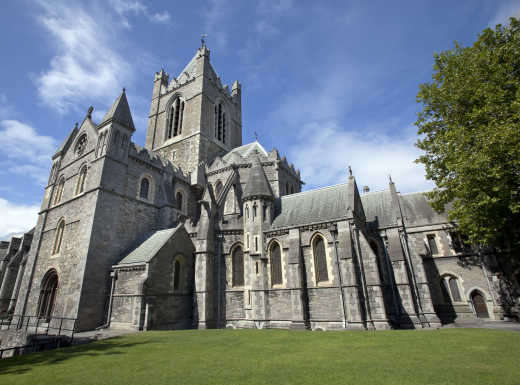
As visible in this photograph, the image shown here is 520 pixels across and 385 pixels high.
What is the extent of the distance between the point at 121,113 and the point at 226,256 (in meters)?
14.9

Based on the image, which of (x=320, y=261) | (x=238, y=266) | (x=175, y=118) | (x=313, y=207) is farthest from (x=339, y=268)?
(x=175, y=118)

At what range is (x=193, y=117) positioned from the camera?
34531 millimetres

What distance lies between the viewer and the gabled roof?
73.7 ft

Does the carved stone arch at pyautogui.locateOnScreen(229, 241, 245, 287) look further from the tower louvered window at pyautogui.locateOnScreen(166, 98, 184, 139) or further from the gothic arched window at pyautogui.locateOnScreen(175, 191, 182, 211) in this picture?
the tower louvered window at pyautogui.locateOnScreen(166, 98, 184, 139)

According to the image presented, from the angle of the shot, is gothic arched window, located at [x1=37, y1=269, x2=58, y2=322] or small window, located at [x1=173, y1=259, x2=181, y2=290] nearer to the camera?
small window, located at [x1=173, y1=259, x2=181, y2=290]

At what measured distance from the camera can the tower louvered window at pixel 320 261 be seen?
58.3 ft

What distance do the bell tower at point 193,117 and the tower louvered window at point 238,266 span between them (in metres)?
13.4

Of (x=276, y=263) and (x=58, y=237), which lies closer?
(x=276, y=263)

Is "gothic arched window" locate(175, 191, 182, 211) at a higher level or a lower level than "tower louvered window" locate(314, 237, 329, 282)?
higher

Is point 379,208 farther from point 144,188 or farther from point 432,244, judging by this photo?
point 144,188

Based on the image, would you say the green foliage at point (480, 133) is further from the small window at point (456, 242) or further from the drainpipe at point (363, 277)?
the drainpipe at point (363, 277)

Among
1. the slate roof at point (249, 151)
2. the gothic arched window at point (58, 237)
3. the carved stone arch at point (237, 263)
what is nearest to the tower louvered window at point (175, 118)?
the slate roof at point (249, 151)

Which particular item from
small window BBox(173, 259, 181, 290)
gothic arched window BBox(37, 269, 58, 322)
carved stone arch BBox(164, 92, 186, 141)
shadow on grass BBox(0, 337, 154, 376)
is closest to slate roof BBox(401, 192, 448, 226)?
small window BBox(173, 259, 181, 290)

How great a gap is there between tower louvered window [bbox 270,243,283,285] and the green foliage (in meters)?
10.5
